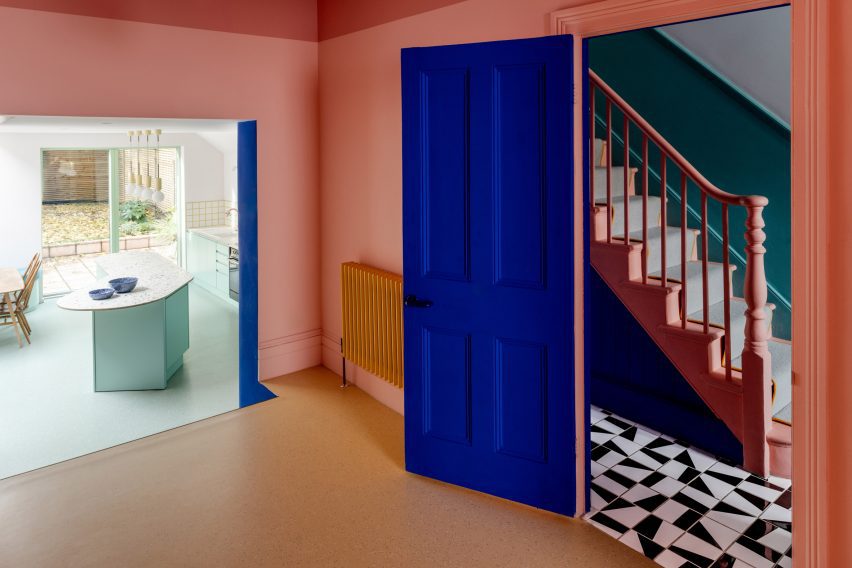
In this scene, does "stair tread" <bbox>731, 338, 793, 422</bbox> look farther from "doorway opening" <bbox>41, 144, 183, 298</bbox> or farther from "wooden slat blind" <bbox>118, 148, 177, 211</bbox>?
"wooden slat blind" <bbox>118, 148, 177, 211</bbox>

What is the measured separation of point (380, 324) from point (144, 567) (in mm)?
1914

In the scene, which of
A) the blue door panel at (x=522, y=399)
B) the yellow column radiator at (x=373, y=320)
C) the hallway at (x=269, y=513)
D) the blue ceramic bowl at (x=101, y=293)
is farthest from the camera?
the blue ceramic bowl at (x=101, y=293)

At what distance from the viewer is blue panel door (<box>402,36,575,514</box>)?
8.57ft

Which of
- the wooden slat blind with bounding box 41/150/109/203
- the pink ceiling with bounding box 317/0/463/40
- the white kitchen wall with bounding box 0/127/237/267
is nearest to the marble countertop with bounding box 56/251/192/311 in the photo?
the white kitchen wall with bounding box 0/127/237/267

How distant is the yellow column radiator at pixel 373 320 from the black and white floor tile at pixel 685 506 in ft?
4.55

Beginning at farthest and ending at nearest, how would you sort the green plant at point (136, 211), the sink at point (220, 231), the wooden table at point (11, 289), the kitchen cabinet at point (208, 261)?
the green plant at point (136, 211), the sink at point (220, 231), the kitchen cabinet at point (208, 261), the wooden table at point (11, 289)

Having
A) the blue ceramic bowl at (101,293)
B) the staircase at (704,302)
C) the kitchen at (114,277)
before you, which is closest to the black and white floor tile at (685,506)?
the staircase at (704,302)

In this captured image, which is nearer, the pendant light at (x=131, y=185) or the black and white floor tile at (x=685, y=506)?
the black and white floor tile at (x=685, y=506)

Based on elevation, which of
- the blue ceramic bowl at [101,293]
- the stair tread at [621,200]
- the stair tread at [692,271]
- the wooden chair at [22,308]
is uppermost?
the stair tread at [621,200]

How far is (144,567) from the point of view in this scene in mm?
2436

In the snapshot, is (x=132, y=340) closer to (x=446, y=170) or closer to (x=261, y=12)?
(x=261, y=12)

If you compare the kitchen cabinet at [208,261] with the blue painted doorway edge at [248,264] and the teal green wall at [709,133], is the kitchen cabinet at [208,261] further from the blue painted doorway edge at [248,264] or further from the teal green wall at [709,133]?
the teal green wall at [709,133]

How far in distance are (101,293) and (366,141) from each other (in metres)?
2.71

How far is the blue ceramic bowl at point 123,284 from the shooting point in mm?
5160
